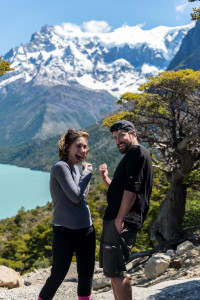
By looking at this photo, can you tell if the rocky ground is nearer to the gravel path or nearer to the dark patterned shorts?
the gravel path

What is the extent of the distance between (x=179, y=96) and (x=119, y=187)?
749cm

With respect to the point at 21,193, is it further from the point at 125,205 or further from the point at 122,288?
the point at 125,205

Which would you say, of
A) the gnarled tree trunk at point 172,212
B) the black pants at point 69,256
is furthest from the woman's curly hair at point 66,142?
the gnarled tree trunk at point 172,212

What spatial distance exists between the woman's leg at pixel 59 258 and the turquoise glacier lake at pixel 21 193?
345 ft

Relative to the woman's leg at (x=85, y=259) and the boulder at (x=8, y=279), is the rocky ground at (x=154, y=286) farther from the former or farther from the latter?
the woman's leg at (x=85, y=259)

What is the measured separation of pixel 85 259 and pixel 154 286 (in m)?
2.22

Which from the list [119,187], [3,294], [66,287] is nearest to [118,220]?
[119,187]

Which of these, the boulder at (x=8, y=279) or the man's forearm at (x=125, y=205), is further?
the boulder at (x=8, y=279)

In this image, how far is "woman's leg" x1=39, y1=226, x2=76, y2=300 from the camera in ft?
11.1

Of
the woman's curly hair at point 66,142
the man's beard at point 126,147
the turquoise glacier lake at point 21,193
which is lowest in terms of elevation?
the turquoise glacier lake at point 21,193

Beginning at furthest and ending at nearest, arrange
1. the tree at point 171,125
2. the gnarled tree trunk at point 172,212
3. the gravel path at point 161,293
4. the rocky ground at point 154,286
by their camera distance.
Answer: the gnarled tree trunk at point 172,212, the tree at point 171,125, the rocky ground at point 154,286, the gravel path at point 161,293

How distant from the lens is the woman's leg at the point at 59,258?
3.37 metres

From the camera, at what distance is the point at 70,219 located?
3457 mm

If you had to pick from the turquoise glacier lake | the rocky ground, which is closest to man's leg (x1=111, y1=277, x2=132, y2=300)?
the rocky ground
